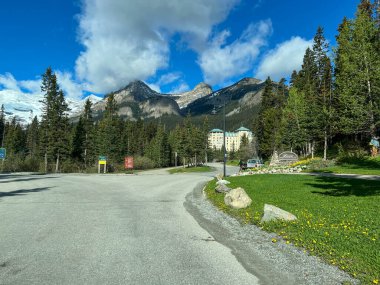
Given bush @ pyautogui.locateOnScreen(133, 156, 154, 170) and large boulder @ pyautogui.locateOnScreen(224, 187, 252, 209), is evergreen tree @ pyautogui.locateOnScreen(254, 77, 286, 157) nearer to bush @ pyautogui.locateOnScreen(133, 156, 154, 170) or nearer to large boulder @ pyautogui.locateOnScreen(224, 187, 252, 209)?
bush @ pyautogui.locateOnScreen(133, 156, 154, 170)

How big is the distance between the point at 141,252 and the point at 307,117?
4706cm

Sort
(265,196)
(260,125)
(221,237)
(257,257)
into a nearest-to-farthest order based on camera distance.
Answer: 1. (257,257)
2. (221,237)
3. (265,196)
4. (260,125)

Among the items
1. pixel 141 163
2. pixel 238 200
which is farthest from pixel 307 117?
pixel 238 200

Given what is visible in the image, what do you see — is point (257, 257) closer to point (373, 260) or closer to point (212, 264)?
point (212, 264)

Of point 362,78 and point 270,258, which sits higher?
point 362,78

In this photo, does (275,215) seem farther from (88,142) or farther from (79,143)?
(79,143)

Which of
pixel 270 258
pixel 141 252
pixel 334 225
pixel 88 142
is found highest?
pixel 88 142

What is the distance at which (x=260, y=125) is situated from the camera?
7825 centimetres

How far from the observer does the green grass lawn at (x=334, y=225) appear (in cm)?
581

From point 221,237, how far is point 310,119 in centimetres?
4448

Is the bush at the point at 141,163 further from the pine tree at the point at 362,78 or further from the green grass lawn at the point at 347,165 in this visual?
the pine tree at the point at 362,78

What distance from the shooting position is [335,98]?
46531mm

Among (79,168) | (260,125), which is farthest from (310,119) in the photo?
(79,168)

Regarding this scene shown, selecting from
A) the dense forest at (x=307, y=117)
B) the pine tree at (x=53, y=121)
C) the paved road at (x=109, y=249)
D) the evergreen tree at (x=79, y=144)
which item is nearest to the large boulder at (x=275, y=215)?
the paved road at (x=109, y=249)
